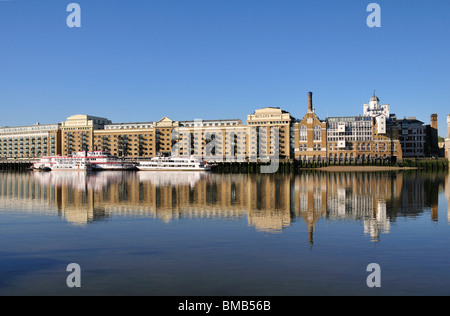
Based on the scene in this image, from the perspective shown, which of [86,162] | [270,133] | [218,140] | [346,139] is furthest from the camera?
[218,140]

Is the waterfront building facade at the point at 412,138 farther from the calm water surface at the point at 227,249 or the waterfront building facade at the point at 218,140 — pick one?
the calm water surface at the point at 227,249

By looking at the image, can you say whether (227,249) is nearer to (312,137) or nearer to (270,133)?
(312,137)

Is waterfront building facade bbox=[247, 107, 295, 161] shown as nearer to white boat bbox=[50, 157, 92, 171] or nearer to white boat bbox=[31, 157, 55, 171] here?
white boat bbox=[50, 157, 92, 171]

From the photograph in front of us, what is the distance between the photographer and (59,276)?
18656 millimetres

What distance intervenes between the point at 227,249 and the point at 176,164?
434ft

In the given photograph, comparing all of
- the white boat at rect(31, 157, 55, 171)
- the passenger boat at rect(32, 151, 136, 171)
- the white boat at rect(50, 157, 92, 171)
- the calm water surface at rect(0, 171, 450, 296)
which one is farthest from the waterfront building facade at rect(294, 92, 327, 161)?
the calm water surface at rect(0, 171, 450, 296)

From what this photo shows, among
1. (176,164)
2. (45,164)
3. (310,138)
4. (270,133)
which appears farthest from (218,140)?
(45,164)

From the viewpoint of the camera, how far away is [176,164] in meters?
154

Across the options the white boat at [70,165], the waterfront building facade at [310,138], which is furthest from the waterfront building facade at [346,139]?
the white boat at [70,165]

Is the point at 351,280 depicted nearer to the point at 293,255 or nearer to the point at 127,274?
the point at 293,255

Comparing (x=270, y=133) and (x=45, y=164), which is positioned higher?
(x=270, y=133)

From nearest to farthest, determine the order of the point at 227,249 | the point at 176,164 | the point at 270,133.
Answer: the point at 227,249, the point at 176,164, the point at 270,133
